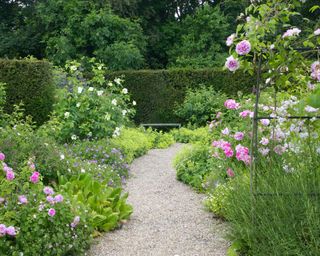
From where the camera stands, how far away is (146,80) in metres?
14.5

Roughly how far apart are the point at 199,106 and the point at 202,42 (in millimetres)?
6328

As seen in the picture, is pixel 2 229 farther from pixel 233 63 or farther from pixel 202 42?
pixel 202 42

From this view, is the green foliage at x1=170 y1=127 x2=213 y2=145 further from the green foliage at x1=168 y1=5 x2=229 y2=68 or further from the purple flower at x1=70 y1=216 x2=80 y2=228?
the purple flower at x1=70 y1=216 x2=80 y2=228

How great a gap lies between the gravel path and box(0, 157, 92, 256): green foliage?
345mm

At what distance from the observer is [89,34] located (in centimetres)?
1720

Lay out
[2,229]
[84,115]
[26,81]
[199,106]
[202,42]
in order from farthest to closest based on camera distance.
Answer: [202,42] < [199,106] < [26,81] < [84,115] < [2,229]

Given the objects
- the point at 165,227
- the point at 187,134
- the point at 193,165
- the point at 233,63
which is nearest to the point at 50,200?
the point at 165,227

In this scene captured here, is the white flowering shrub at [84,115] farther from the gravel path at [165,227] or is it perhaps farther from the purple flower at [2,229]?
the purple flower at [2,229]

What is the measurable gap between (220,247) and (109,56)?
13317 mm

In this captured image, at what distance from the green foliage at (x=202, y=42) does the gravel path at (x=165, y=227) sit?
12179mm

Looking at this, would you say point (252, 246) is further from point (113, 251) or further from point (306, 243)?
point (113, 251)

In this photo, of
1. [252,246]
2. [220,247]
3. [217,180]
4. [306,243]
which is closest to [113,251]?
[220,247]

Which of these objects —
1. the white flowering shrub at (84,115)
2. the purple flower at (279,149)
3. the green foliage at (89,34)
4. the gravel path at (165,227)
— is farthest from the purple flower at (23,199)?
the green foliage at (89,34)

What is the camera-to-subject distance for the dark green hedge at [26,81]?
1031cm
